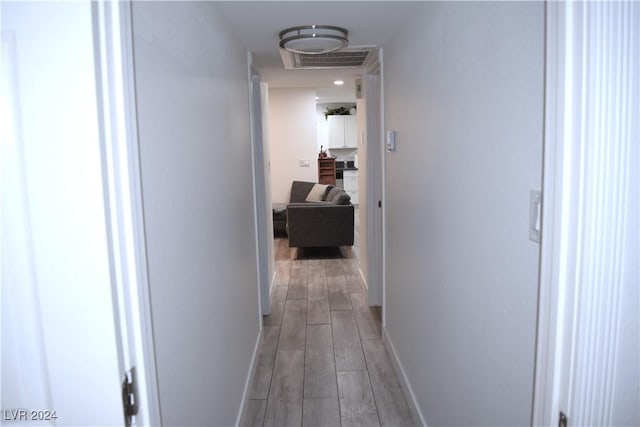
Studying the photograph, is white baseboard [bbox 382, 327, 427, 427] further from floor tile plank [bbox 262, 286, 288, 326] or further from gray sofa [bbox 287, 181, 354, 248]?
gray sofa [bbox 287, 181, 354, 248]

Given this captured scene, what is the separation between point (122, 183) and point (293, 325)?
3.11 m

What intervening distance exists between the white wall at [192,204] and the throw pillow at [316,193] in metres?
4.45

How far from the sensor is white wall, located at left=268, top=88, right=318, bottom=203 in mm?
7250

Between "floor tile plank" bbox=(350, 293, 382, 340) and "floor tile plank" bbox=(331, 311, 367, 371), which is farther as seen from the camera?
"floor tile plank" bbox=(350, 293, 382, 340)

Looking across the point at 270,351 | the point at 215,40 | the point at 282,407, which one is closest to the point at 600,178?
the point at 215,40

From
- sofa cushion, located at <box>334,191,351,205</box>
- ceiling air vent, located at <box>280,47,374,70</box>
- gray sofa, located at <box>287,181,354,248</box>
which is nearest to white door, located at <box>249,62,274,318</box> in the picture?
ceiling air vent, located at <box>280,47,374,70</box>

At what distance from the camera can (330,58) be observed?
10.9ft

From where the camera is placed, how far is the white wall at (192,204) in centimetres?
111

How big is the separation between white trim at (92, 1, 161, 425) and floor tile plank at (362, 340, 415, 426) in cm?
184

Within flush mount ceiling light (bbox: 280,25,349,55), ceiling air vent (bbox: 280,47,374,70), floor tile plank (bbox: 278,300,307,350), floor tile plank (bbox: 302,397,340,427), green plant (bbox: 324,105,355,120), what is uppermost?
green plant (bbox: 324,105,355,120)

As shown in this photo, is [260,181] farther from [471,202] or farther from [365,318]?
[471,202]

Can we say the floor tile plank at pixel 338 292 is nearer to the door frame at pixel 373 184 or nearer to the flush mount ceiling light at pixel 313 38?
the door frame at pixel 373 184

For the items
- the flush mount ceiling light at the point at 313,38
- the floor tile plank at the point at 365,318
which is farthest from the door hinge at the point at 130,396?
the floor tile plank at the point at 365,318

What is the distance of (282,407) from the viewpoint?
2.51 metres
